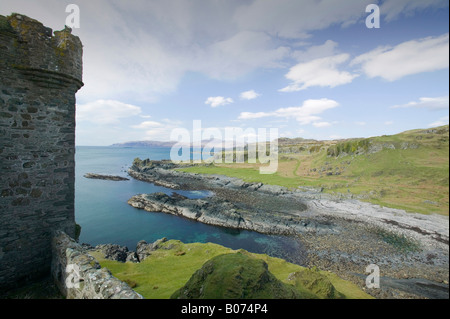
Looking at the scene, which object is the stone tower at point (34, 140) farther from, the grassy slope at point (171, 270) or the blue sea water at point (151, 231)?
the blue sea water at point (151, 231)

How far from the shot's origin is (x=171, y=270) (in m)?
15.9

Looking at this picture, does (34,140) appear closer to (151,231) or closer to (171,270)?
(171,270)

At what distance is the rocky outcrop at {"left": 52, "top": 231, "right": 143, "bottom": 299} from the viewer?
556 cm

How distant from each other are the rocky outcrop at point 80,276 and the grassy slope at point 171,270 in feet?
17.6

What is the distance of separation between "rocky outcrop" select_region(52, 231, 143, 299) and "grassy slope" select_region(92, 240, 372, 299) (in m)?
5.38

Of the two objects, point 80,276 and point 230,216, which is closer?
point 80,276

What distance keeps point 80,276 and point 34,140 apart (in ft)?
17.0

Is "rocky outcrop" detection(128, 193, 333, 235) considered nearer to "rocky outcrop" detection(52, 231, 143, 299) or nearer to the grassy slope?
the grassy slope

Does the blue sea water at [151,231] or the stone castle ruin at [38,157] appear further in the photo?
the blue sea water at [151,231]

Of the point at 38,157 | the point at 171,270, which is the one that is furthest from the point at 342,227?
the point at 38,157

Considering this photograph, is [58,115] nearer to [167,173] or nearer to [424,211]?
[424,211]

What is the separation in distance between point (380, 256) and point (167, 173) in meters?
67.7

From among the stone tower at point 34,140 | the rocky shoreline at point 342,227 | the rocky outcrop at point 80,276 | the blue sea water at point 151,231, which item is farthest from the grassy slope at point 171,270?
the stone tower at point 34,140

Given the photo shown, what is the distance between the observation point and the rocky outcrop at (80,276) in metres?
5.56
